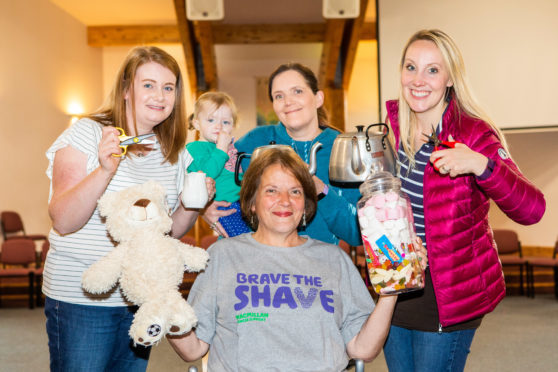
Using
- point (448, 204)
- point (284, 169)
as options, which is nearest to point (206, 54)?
point (284, 169)

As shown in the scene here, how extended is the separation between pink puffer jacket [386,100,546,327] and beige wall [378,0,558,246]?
4.63 metres

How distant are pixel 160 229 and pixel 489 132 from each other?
1032 mm

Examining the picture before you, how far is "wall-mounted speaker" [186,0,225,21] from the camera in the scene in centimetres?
603

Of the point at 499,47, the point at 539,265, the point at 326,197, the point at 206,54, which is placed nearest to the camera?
the point at 326,197

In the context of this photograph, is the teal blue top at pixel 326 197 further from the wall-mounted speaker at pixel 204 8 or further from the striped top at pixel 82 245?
the wall-mounted speaker at pixel 204 8

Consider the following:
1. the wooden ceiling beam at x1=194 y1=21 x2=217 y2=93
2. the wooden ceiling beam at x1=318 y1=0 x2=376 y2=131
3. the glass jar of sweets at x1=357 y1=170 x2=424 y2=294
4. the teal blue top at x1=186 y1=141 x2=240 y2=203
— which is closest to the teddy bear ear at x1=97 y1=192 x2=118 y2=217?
the teal blue top at x1=186 y1=141 x2=240 y2=203

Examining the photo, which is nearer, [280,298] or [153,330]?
[153,330]

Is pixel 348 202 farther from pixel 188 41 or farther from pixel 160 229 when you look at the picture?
pixel 188 41

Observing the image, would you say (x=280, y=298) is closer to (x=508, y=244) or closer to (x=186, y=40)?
(x=508, y=244)

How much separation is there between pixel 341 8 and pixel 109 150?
204 inches

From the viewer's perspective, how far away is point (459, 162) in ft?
4.72

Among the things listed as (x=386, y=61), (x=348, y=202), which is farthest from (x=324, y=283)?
(x=386, y=61)

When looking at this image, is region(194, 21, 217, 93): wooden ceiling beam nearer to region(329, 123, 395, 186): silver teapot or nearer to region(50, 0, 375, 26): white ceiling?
region(50, 0, 375, 26): white ceiling

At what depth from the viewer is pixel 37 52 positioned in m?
8.64
